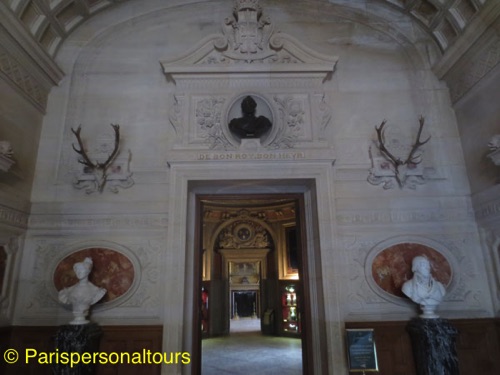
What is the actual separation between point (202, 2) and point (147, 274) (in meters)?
4.90

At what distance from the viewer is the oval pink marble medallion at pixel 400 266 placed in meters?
4.60

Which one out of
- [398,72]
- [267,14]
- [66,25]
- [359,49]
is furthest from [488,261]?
[66,25]

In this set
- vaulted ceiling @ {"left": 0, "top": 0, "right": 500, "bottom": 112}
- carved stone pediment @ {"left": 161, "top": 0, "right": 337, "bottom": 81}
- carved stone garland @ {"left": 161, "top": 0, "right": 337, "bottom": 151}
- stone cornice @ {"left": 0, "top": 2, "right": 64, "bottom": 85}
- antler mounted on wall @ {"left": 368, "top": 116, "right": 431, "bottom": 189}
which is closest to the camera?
stone cornice @ {"left": 0, "top": 2, "right": 64, "bottom": 85}

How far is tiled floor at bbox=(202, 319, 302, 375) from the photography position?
255 inches

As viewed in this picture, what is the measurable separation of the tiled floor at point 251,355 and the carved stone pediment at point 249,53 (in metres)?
5.59

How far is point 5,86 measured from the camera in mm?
4469

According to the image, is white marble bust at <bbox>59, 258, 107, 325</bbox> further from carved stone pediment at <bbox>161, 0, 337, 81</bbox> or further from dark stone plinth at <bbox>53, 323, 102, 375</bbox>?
carved stone pediment at <bbox>161, 0, 337, 81</bbox>

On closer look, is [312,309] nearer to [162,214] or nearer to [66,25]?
[162,214]

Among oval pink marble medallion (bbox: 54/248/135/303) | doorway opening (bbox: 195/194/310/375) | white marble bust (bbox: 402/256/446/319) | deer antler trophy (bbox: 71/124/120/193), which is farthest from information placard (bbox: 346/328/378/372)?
doorway opening (bbox: 195/194/310/375)

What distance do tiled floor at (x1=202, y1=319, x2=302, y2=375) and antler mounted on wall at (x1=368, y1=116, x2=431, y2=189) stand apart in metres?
4.07

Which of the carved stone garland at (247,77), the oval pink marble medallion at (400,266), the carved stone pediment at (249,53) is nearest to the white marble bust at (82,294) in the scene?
the carved stone garland at (247,77)

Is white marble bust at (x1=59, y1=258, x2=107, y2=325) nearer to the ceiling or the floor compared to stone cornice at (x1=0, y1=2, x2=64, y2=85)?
nearer to the floor

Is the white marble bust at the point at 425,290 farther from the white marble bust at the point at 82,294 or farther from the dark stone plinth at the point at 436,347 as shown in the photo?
the white marble bust at the point at 82,294

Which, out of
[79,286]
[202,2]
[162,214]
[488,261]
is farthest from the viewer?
[202,2]
